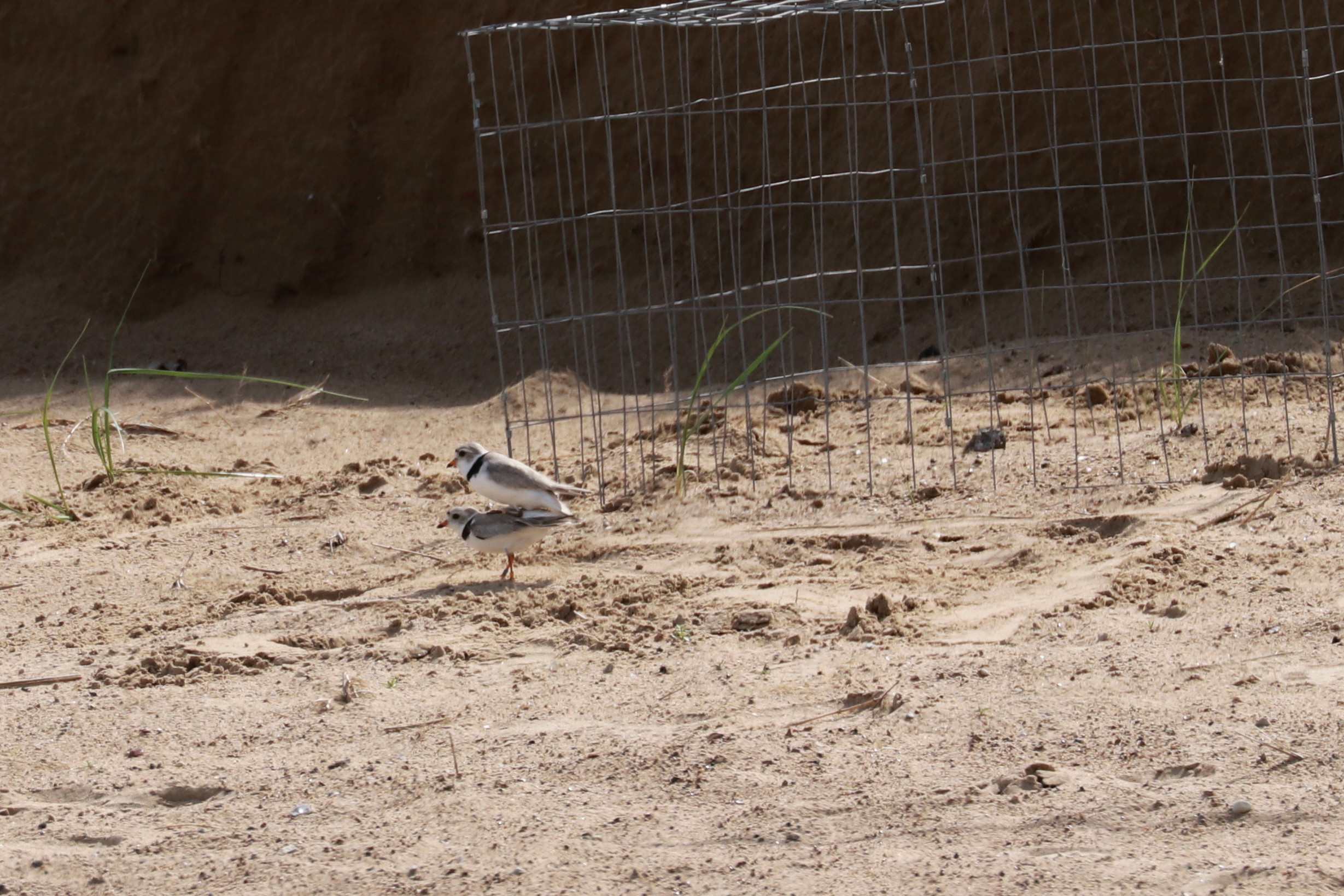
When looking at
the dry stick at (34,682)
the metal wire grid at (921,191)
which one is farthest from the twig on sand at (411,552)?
the metal wire grid at (921,191)

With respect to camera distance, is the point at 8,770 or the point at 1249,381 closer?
the point at 8,770

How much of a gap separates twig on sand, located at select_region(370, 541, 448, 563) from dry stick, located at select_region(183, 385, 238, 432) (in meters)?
2.87

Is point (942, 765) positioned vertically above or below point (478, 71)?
below

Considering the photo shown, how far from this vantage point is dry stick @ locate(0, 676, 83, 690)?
410 centimetres

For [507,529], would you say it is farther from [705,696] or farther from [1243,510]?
[1243,510]

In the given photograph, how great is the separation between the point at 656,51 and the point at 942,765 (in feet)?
23.7

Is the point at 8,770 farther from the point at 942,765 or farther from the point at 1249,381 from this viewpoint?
the point at 1249,381

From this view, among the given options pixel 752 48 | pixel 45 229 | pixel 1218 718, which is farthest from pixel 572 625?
pixel 45 229

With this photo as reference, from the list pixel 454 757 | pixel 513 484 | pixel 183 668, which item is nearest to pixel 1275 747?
pixel 454 757

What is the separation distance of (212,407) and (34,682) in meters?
4.64

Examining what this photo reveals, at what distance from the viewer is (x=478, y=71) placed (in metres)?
9.89

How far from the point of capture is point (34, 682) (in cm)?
411

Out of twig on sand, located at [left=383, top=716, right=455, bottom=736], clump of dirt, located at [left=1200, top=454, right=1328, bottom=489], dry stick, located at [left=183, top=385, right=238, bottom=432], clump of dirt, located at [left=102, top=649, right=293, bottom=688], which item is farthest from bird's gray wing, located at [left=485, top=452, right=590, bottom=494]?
dry stick, located at [left=183, top=385, right=238, bottom=432]

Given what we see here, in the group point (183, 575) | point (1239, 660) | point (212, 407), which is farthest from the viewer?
point (212, 407)
